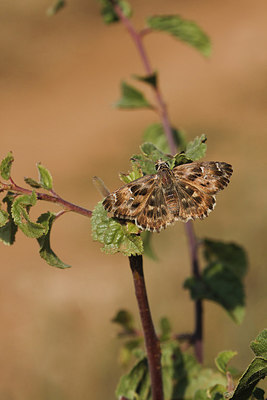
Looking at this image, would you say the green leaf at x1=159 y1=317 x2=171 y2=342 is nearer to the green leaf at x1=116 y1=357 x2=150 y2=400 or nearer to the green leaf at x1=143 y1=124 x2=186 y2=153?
the green leaf at x1=116 y1=357 x2=150 y2=400

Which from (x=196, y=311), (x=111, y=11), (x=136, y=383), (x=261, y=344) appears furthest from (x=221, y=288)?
(x=111, y=11)

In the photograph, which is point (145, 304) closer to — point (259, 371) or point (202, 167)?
point (259, 371)

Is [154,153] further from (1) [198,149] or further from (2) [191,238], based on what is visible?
(2) [191,238]

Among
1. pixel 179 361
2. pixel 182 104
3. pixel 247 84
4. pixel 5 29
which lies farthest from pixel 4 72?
pixel 179 361

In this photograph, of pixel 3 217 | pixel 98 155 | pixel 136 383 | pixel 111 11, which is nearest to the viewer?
pixel 3 217

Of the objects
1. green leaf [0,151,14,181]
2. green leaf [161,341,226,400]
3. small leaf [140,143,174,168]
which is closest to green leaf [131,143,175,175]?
small leaf [140,143,174,168]
